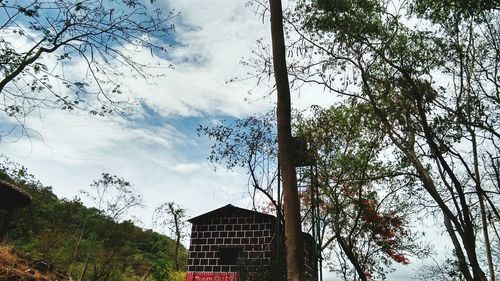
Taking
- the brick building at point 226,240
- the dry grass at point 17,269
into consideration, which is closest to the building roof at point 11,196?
the dry grass at point 17,269

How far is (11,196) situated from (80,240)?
19.8m

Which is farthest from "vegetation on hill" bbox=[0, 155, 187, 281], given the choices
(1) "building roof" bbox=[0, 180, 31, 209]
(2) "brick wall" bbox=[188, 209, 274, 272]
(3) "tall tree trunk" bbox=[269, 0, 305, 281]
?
(3) "tall tree trunk" bbox=[269, 0, 305, 281]

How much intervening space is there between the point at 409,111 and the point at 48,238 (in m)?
28.5

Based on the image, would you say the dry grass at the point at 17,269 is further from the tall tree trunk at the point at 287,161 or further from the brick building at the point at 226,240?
the tall tree trunk at the point at 287,161

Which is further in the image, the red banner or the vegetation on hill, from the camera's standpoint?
the vegetation on hill

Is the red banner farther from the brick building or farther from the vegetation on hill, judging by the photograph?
the vegetation on hill

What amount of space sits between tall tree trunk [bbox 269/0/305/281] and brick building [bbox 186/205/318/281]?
9.74 meters

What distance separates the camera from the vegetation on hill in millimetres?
29453

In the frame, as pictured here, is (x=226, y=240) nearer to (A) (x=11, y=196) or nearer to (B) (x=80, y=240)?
(A) (x=11, y=196)

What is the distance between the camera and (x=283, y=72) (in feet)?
21.4

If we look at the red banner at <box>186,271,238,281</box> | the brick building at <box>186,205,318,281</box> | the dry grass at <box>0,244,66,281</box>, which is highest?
the brick building at <box>186,205,318,281</box>

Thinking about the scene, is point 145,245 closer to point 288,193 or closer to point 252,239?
point 252,239

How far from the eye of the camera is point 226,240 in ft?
52.7

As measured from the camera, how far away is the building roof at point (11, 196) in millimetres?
12777
